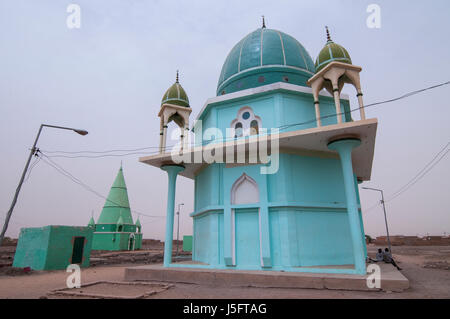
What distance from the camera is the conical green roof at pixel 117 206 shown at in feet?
111

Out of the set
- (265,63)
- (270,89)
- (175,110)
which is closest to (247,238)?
(270,89)

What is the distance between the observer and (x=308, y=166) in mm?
11562

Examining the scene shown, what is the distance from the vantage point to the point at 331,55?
10.8 m

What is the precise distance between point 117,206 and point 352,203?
31028 mm

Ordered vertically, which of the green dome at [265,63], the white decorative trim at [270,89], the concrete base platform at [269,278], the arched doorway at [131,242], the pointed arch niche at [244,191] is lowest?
the concrete base platform at [269,278]

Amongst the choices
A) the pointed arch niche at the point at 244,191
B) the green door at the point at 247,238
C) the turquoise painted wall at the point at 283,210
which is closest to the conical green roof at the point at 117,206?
the turquoise painted wall at the point at 283,210

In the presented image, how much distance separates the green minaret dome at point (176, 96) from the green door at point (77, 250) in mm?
12435

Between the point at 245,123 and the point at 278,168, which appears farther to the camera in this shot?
the point at 245,123

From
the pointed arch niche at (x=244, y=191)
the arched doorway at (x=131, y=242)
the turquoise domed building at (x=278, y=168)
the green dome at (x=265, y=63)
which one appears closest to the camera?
the turquoise domed building at (x=278, y=168)

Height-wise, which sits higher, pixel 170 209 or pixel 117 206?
pixel 117 206

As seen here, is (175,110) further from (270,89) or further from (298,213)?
(298,213)

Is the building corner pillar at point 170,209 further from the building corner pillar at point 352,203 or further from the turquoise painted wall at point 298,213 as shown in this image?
the building corner pillar at point 352,203
